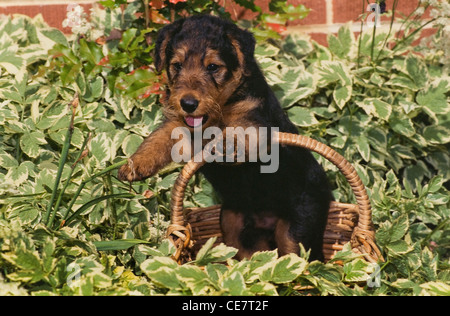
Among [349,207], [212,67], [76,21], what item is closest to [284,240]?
[349,207]

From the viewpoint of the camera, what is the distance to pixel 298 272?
1.86 metres

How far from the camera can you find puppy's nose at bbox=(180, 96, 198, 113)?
2023mm

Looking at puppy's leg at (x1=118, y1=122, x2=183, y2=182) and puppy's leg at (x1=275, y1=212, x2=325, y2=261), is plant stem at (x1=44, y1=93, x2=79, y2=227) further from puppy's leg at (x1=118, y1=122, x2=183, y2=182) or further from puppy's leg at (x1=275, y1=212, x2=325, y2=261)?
puppy's leg at (x1=275, y1=212, x2=325, y2=261)

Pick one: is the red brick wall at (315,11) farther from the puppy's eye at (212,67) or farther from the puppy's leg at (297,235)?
the puppy's leg at (297,235)

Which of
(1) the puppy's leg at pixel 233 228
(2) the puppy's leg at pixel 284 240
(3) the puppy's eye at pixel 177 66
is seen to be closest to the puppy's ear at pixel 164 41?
(3) the puppy's eye at pixel 177 66

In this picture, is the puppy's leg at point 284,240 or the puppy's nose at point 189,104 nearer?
the puppy's nose at point 189,104

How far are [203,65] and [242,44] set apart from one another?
20cm

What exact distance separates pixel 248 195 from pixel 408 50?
165 centimetres

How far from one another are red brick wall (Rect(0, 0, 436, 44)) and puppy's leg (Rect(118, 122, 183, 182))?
5.25ft

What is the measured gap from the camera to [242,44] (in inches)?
87.4

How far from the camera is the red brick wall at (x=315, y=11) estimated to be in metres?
3.56

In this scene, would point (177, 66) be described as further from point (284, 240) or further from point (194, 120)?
point (284, 240)
